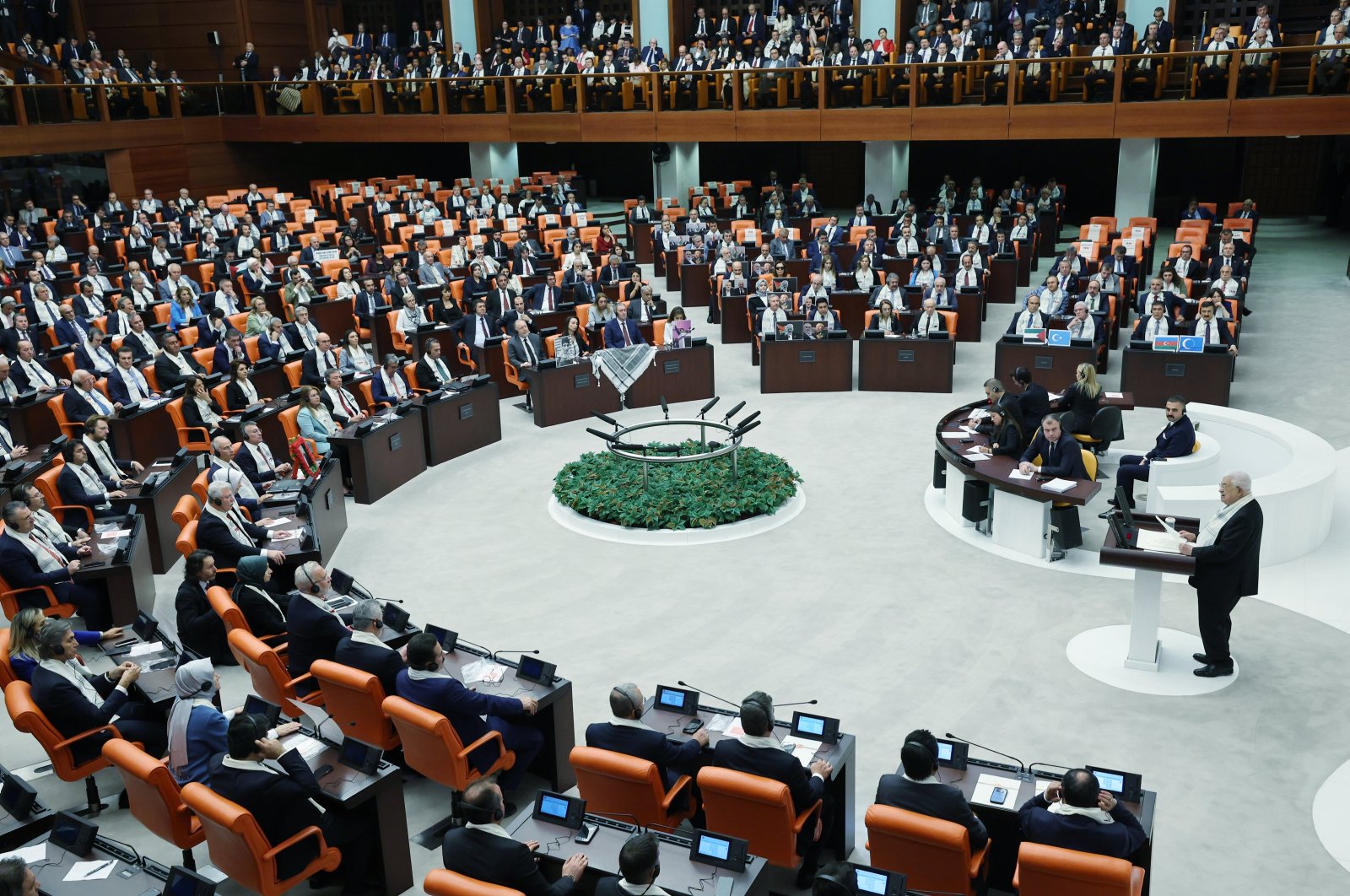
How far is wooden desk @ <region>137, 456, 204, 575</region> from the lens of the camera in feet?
30.2

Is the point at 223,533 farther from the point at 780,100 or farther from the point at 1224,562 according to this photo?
the point at 780,100

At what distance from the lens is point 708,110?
23.0 meters

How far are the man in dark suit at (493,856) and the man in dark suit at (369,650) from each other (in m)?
1.75

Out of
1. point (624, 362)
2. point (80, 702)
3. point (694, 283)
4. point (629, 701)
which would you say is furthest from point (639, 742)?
point (694, 283)

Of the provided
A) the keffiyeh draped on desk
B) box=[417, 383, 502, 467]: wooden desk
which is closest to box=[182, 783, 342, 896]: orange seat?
box=[417, 383, 502, 467]: wooden desk

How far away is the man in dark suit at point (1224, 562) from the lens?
693cm

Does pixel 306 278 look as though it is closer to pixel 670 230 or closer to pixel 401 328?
pixel 401 328

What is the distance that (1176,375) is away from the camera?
13.1 m

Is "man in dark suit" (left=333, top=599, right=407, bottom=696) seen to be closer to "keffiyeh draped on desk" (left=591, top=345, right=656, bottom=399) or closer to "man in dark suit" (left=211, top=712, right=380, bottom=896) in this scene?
"man in dark suit" (left=211, top=712, right=380, bottom=896)

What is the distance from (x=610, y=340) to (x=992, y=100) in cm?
1022

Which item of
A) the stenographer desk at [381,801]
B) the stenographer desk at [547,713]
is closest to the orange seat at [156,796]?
the stenographer desk at [381,801]

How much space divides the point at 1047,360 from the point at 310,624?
977 centimetres

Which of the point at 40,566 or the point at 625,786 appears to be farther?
the point at 40,566

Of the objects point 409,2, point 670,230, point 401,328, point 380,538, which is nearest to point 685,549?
point 380,538
